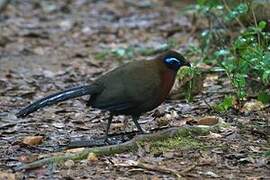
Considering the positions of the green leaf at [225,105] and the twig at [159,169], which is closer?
the twig at [159,169]

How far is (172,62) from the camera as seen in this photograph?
4961mm

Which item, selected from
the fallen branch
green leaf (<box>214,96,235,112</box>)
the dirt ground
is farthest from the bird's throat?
green leaf (<box>214,96,235,112</box>)

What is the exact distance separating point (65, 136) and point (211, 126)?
46.2 inches

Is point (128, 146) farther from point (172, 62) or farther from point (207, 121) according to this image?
point (207, 121)

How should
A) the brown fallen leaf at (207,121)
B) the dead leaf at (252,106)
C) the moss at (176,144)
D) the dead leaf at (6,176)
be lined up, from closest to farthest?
the dead leaf at (6,176) → the moss at (176,144) → the brown fallen leaf at (207,121) → the dead leaf at (252,106)

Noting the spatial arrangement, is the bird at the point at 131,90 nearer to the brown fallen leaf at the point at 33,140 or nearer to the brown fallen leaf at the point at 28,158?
the brown fallen leaf at the point at 33,140

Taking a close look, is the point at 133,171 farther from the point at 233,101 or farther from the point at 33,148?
the point at 233,101

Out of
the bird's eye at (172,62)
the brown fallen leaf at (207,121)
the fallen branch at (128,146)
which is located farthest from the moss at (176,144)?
the bird's eye at (172,62)

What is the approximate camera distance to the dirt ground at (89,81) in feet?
14.4

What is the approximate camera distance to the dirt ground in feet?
14.4

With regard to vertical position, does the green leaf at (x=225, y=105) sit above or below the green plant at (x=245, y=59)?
below

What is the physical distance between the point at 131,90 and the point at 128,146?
41 centimetres

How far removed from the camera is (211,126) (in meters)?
5.04

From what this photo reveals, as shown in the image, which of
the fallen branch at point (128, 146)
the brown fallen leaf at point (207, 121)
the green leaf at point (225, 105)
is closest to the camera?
the fallen branch at point (128, 146)
